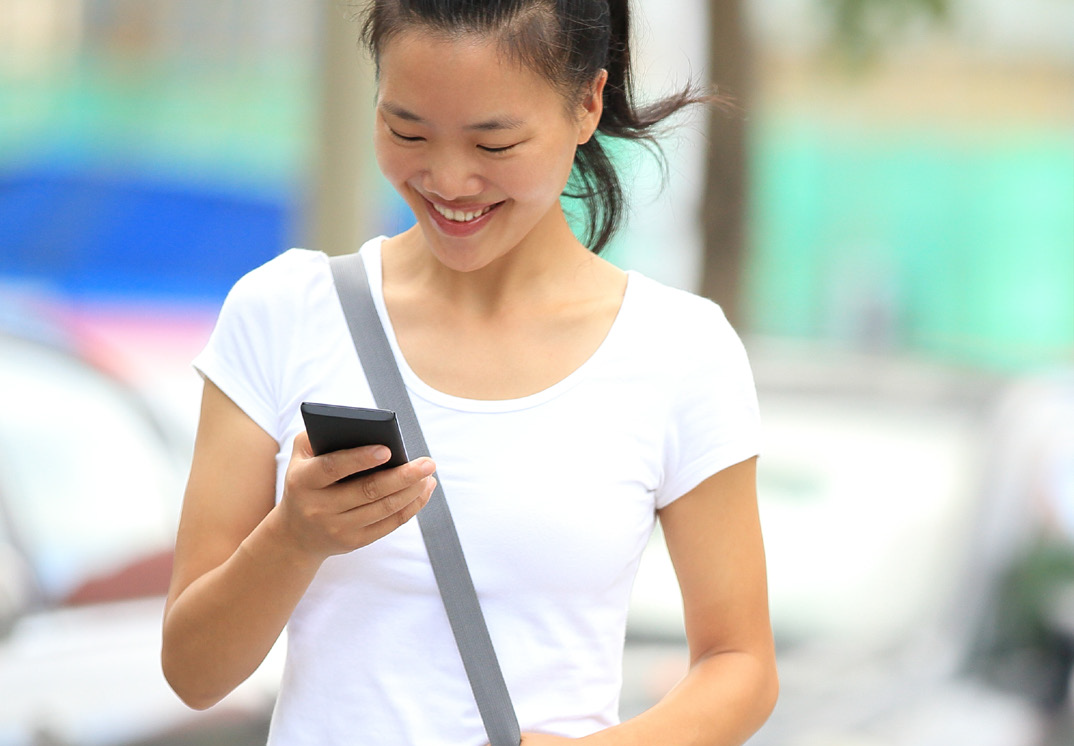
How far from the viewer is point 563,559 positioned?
1.44m

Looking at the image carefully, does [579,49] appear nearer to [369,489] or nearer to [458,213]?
[458,213]

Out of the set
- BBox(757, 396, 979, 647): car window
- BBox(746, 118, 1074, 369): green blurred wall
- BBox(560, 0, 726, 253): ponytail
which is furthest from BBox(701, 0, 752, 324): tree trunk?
BBox(746, 118, 1074, 369): green blurred wall

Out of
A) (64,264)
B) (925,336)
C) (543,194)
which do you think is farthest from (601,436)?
(925,336)

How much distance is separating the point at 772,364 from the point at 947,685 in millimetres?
1805

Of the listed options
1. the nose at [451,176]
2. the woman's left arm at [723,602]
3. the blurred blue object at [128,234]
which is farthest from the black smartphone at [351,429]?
the blurred blue object at [128,234]

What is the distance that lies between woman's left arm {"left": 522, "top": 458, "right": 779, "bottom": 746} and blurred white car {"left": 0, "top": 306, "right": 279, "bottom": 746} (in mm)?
1959

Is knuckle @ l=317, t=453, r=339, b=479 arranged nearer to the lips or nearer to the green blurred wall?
the lips

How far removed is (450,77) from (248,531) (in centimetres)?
53

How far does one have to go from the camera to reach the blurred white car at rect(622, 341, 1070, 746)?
13.5ft

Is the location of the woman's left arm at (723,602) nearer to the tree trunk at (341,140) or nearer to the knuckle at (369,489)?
the knuckle at (369,489)

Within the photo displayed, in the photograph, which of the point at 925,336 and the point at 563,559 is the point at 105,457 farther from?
the point at 925,336

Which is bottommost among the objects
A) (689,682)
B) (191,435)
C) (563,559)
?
(191,435)

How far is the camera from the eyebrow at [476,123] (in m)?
1.38

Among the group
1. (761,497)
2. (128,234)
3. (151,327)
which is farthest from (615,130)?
(128,234)
